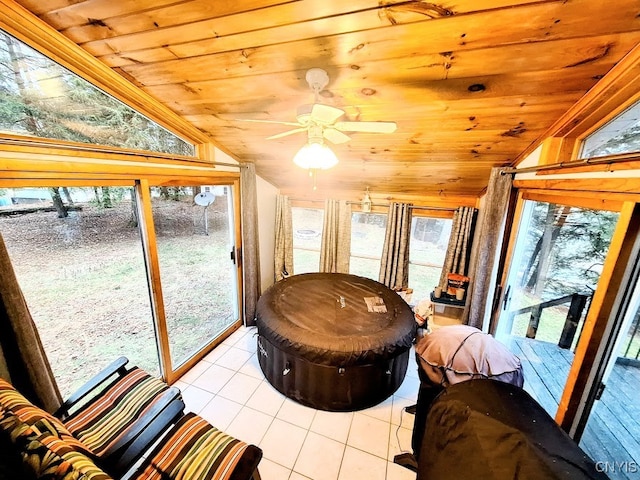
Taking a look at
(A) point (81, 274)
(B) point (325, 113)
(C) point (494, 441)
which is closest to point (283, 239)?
(A) point (81, 274)

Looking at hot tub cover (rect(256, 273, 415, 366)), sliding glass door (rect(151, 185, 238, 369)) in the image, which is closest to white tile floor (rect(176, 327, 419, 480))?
sliding glass door (rect(151, 185, 238, 369))

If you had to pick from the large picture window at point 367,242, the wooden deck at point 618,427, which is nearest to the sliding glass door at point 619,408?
the wooden deck at point 618,427

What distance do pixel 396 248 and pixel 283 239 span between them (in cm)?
181

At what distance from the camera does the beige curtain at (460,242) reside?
3.16 metres

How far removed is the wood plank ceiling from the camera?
1.11 m

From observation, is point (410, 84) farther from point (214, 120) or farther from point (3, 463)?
point (3, 463)

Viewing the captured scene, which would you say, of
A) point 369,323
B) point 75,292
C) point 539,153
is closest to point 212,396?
point 75,292

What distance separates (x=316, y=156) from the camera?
1561 millimetres

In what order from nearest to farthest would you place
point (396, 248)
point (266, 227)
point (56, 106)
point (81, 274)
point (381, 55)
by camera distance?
point (381, 55) < point (56, 106) < point (81, 274) < point (396, 248) < point (266, 227)

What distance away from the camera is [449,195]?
3.29 metres

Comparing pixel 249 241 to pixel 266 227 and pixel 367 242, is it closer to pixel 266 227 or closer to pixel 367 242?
pixel 266 227

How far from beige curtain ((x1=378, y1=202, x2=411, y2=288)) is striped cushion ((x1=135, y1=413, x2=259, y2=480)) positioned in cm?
273

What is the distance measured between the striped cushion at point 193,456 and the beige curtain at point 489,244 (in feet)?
7.99

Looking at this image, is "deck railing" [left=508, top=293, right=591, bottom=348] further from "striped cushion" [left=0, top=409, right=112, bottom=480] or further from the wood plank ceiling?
"striped cushion" [left=0, top=409, right=112, bottom=480]
